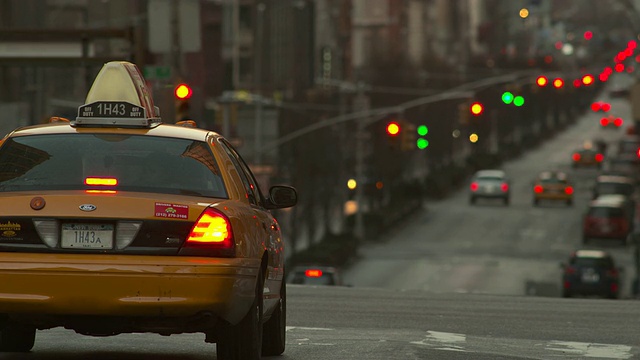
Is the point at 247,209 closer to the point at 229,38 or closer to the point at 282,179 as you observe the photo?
the point at 282,179

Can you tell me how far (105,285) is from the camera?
910 cm

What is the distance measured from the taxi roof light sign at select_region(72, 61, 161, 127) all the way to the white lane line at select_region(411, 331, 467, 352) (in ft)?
8.69

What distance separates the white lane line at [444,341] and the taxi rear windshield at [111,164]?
2.83 meters

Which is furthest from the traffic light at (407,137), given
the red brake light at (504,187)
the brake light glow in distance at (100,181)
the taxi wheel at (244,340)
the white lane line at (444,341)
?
the brake light glow in distance at (100,181)

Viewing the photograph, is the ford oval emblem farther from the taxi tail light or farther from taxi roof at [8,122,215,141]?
taxi roof at [8,122,215,141]

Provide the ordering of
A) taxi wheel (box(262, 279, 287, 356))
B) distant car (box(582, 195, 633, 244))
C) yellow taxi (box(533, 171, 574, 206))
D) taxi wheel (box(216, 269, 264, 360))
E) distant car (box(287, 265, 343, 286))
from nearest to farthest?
taxi wheel (box(216, 269, 264, 360))
taxi wheel (box(262, 279, 287, 356))
distant car (box(287, 265, 343, 286))
distant car (box(582, 195, 633, 244))
yellow taxi (box(533, 171, 574, 206))

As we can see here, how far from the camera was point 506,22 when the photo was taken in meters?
195

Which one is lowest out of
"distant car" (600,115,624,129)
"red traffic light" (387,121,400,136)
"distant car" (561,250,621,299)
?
"distant car" (600,115,624,129)

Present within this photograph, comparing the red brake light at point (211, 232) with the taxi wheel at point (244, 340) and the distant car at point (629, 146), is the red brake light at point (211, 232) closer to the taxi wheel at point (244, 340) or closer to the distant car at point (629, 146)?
the taxi wheel at point (244, 340)

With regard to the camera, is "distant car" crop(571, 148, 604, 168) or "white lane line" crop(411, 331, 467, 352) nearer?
"white lane line" crop(411, 331, 467, 352)

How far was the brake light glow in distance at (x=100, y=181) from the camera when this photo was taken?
373 inches

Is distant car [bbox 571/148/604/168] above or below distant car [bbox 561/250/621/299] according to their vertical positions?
below

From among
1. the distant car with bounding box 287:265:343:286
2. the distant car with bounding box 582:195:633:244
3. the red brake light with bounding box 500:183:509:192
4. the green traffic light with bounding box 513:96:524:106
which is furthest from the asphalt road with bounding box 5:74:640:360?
A: the red brake light with bounding box 500:183:509:192

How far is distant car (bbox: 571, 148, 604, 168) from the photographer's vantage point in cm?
10675
